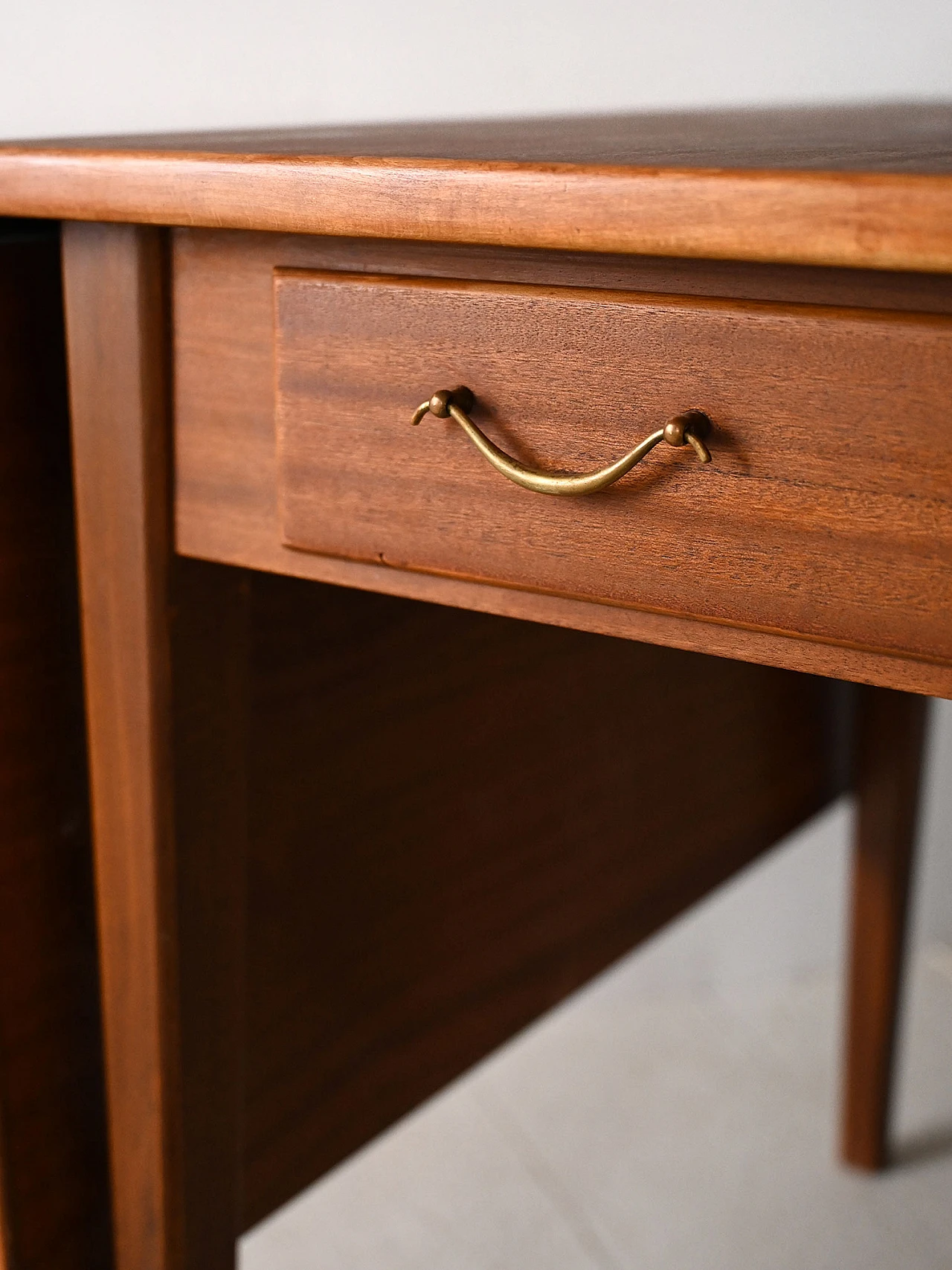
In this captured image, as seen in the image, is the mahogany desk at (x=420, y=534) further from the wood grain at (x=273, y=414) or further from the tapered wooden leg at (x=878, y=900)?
the tapered wooden leg at (x=878, y=900)

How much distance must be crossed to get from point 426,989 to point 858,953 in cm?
61

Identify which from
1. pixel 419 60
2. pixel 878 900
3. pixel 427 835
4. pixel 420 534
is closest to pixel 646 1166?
pixel 878 900

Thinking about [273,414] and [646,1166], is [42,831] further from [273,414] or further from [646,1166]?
[646,1166]

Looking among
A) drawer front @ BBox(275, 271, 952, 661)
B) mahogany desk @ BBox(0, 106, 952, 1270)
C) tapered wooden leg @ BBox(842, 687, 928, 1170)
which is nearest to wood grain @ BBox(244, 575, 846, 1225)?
mahogany desk @ BBox(0, 106, 952, 1270)

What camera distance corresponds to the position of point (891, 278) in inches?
14.8

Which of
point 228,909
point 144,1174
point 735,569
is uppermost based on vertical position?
point 735,569

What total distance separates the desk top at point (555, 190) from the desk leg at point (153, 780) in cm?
4

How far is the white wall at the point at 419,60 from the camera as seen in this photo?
1.29m

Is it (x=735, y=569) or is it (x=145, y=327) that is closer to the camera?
(x=735, y=569)

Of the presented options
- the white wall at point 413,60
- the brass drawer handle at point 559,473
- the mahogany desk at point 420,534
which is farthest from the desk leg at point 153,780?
the white wall at point 413,60

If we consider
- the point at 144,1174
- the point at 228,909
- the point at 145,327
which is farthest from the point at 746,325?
the point at 144,1174

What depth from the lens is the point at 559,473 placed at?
445 millimetres

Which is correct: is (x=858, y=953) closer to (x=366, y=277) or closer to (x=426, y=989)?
(x=426, y=989)

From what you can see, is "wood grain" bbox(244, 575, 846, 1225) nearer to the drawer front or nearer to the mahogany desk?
the mahogany desk
